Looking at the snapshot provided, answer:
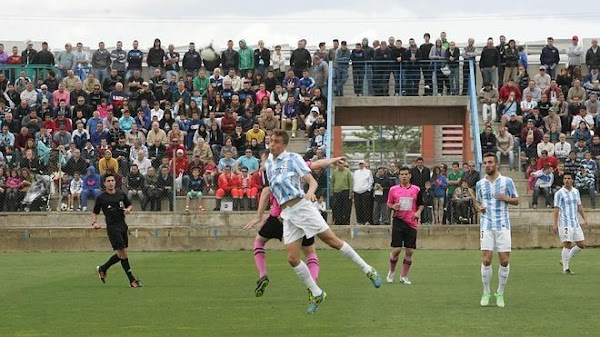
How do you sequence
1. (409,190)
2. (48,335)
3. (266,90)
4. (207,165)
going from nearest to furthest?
(48,335) → (409,190) → (207,165) → (266,90)

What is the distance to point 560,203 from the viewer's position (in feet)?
79.7

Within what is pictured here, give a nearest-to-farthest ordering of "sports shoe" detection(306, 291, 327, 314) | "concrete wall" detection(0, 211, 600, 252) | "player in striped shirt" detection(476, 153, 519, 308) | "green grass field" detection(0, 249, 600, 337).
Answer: "green grass field" detection(0, 249, 600, 337)
"sports shoe" detection(306, 291, 327, 314)
"player in striped shirt" detection(476, 153, 519, 308)
"concrete wall" detection(0, 211, 600, 252)

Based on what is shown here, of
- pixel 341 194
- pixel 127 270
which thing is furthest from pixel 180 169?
pixel 127 270

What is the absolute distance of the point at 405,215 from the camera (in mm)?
20859

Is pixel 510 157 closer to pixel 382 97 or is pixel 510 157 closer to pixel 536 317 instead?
pixel 382 97

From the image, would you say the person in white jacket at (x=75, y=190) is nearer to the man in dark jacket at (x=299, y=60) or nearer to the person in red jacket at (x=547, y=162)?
the man in dark jacket at (x=299, y=60)

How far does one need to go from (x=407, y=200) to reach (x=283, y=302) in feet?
15.1

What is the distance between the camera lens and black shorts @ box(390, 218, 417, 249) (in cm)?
2072

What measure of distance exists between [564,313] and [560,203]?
9391 mm

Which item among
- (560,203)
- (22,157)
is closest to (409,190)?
(560,203)

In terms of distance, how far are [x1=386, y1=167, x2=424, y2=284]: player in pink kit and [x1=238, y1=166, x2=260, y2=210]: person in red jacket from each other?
435 inches

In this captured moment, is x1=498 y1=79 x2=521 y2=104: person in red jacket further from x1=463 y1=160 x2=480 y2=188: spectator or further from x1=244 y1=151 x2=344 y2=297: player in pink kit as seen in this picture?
x1=244 y1=151 x2=344 y2=297: player in pink kit

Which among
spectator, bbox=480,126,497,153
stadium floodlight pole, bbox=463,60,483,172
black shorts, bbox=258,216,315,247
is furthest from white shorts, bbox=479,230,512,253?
spectator, bbox=480,126,497,153

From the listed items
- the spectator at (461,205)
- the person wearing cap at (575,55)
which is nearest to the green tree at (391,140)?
the person wearing cap at (575,55)
